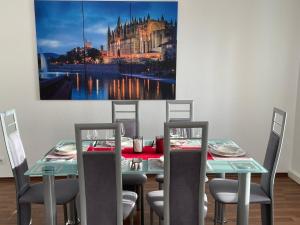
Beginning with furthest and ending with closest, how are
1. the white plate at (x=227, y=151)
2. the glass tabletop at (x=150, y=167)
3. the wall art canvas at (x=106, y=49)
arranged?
the wall art canvas at (x=106, y=49)
the white plate at (x=227, y=151)
the glass tabletop at (x=150, y=167)

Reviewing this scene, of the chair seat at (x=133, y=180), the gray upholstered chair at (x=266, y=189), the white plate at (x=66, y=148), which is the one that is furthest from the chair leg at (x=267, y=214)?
the white plate at (x=66, y=148)

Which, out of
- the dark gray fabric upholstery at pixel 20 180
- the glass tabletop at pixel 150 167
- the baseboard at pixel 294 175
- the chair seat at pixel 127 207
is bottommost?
the baseboard at pixel 294 175

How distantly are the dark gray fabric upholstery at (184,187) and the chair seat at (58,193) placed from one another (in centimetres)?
88

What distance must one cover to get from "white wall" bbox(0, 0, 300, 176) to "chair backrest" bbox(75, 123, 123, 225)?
1.96 metres

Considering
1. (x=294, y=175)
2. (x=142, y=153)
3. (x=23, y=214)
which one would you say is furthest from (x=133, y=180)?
(x=294, y=175)

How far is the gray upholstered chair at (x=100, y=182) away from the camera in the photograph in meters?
1.86

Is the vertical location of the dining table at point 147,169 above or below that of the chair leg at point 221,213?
above

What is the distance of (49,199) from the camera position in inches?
85.5

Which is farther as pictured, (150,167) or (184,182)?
(150,167)

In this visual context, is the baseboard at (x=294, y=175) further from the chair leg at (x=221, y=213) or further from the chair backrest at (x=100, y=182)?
the chair backrest at (x=100, y=182)

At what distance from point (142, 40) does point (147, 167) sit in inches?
79.4

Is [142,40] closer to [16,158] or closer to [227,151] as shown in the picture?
[227,151]

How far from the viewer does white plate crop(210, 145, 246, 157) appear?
2410mm

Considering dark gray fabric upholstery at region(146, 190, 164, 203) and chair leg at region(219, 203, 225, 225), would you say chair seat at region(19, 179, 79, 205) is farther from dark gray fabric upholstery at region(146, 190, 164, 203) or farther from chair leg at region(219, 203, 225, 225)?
chair leg at region(219, 203, 225, 225)
